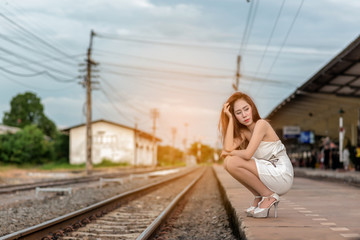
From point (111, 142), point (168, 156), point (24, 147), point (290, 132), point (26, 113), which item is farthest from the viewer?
point (168, 156)

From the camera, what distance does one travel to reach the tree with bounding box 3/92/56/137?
88125 mm

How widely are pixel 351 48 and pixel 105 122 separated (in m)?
48.1

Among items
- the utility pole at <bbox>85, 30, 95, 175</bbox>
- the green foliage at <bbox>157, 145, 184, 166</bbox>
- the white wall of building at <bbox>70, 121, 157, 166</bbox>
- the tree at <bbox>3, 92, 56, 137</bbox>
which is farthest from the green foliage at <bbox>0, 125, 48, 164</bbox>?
the green foliage at <bbox>157, 145, 184, 166</bbox>

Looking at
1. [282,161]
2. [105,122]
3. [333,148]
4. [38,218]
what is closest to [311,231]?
[282,161]

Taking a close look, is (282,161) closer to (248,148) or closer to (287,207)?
(248,148)

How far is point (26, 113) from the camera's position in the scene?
88750 millimetres

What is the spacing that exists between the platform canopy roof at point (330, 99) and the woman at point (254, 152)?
37.3 ft

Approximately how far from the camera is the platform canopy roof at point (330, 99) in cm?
1877

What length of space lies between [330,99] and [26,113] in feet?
233

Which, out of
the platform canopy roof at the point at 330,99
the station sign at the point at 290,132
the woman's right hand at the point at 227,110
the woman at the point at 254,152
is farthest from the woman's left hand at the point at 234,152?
the station sign at the point at 290,132

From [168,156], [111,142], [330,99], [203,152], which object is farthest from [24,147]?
[203,152]

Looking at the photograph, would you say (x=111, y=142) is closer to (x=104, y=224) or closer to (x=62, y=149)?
(x=62, y=149)

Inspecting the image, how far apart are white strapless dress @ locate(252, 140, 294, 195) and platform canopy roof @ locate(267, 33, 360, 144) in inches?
448

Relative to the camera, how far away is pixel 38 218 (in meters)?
9.07
